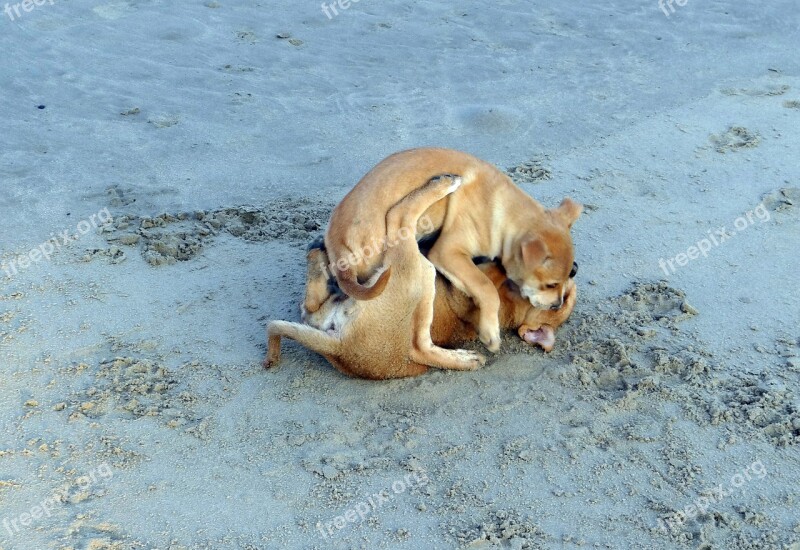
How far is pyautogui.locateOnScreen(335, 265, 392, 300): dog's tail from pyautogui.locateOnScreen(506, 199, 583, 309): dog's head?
2.56 feet

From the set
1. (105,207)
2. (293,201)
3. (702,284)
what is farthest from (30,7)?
(702,284)

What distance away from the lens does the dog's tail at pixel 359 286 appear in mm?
4668

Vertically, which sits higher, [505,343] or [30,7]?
[30,7]

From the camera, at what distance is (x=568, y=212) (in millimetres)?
5395

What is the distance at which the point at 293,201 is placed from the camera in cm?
671

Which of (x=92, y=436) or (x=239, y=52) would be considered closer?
(x=92, y=436)

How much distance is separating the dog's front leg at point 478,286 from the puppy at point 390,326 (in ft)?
0.47

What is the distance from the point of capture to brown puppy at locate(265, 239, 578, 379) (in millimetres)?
4871

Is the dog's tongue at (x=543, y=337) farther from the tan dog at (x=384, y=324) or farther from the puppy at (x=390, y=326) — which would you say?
the puppy at (x=390, y=326)

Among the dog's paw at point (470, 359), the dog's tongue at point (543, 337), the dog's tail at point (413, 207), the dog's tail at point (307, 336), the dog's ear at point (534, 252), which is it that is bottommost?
the dog's paw at point (470, 359)

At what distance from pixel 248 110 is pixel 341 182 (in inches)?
60.7

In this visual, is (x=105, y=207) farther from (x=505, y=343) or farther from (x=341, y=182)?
(x=505, y=343)

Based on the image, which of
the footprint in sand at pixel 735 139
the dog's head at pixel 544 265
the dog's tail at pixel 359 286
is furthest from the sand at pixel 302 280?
the dog's tail at pixel 359 286

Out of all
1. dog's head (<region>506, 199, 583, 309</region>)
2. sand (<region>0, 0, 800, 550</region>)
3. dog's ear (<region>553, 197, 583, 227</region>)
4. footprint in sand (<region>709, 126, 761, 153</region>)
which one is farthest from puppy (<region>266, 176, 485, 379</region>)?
footprint in sand (<region>709, 126, 761, 153</region>)
